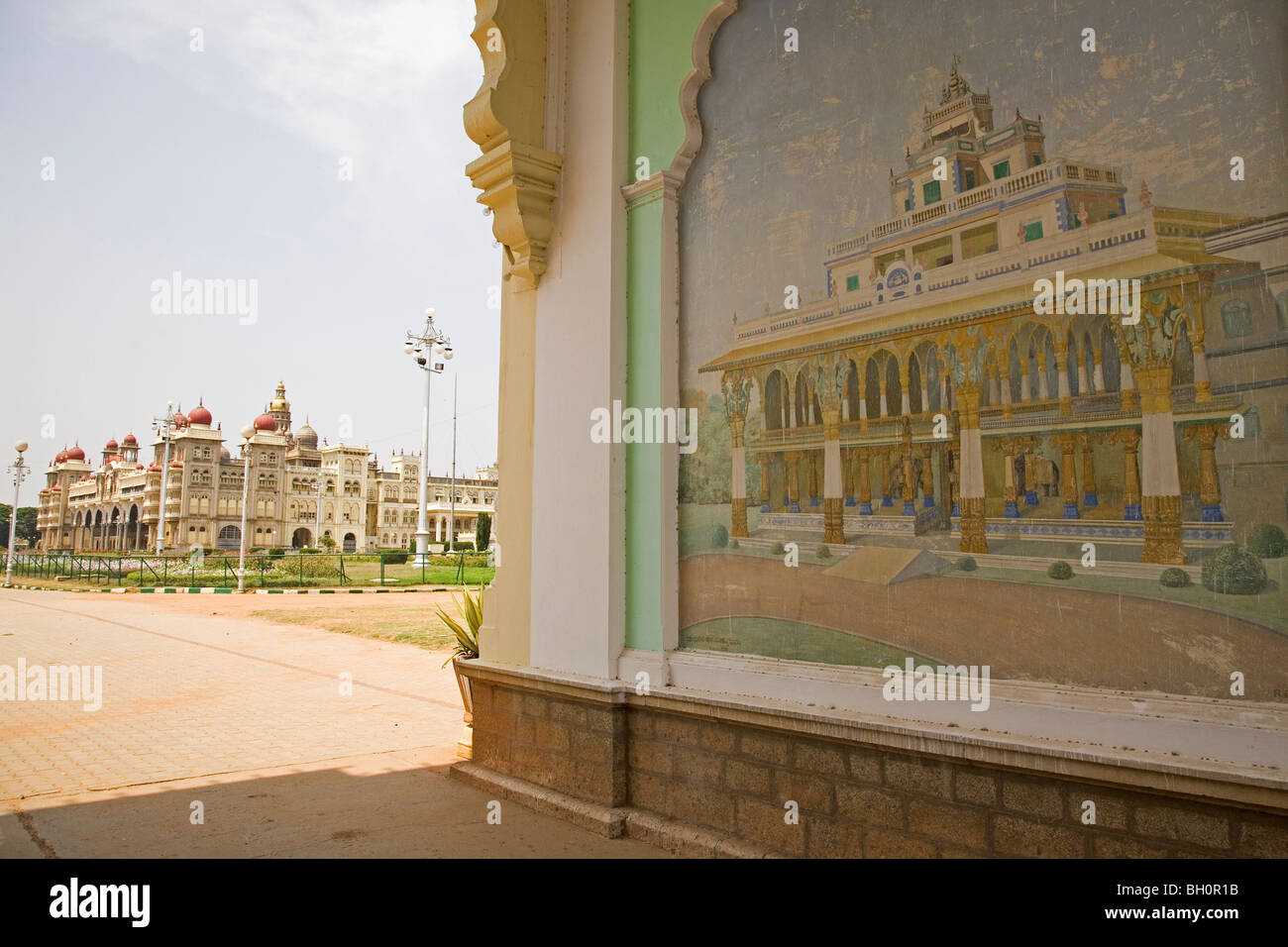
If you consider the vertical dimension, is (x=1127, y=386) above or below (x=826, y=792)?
above

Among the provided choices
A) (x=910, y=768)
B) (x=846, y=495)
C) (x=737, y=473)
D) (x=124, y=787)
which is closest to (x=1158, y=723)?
(x=910, y=768)

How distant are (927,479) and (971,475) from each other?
210 millimetres

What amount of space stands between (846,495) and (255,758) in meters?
5.64

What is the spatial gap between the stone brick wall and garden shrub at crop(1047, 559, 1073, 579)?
775mm

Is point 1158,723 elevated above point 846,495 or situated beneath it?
situated beneath

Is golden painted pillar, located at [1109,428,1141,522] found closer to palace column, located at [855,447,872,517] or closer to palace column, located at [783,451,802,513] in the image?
palace column, located at [855,447,872,517]

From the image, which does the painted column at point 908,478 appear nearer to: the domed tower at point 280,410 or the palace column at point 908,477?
the palace column at point 908,477

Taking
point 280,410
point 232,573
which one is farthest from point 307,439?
point 232,573

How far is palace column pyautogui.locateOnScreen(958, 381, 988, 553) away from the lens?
11.9 ft

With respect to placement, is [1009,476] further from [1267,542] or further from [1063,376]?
[1267,542]

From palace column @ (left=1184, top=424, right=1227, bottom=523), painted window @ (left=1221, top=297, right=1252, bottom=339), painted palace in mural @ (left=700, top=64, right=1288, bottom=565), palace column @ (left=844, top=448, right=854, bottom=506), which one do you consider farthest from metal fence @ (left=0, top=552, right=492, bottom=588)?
painted window @ (left=1221, top=297, right=1252, bottom=339)

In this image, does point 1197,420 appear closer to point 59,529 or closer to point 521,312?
point 521,312

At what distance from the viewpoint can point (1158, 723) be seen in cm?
298

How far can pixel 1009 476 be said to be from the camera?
3.56 m
